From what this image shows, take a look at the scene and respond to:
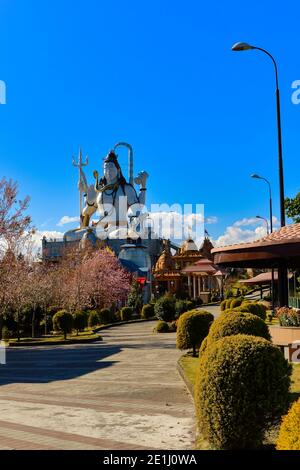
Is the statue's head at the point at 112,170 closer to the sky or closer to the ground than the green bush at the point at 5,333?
closer to the sky

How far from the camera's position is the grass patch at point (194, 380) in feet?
22.3

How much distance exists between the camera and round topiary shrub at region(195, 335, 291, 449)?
5.88 meters

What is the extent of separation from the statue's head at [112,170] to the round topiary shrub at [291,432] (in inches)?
2606

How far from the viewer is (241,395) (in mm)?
5906

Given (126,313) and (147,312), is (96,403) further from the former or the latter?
(147,312)

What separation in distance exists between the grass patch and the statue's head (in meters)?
54.7

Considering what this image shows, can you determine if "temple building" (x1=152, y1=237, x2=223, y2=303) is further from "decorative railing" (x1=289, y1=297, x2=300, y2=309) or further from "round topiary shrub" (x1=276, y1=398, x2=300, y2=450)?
"round topiary shrub" (x1=276, y1=398, x2=300, y2=450)

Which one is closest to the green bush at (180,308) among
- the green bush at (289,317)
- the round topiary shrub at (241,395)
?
the green bush at (289,317)

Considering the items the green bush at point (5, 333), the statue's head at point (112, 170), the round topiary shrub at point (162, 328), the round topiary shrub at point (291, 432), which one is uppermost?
the statue's head at point (112, 170)

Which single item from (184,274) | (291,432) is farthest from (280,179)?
(184,274)

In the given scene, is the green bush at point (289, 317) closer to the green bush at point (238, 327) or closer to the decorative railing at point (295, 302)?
the green bush at point (238, 327)

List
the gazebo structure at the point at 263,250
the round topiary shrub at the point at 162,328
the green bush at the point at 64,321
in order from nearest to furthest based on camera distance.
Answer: the gazebo structure at the point at 263,250 → the green bush at the point at 64,321 → the round topiary shrub at the point at 162,328

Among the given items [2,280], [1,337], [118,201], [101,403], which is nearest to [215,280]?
[118,201]

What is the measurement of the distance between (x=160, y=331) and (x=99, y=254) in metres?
20.0
